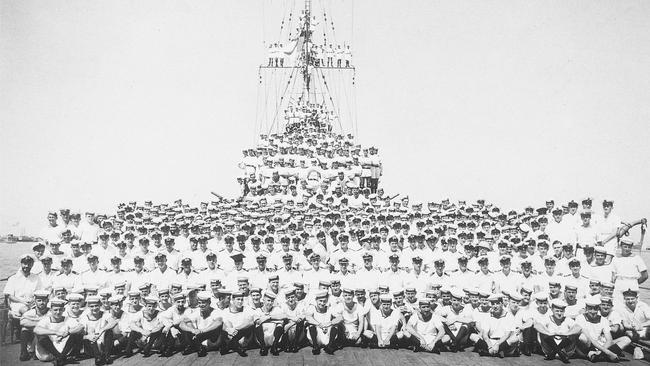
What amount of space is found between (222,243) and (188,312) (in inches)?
102

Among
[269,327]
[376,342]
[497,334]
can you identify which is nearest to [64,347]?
[269,327]

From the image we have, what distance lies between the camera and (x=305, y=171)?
1606cm

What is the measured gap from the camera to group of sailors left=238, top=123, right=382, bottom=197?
48.6 feet

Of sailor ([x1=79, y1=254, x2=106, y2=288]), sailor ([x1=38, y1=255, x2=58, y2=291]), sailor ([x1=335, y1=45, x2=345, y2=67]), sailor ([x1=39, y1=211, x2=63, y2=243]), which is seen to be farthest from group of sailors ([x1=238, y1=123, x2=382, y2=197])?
sailor ([x1=335, y1=45, x2=345, y2=67])

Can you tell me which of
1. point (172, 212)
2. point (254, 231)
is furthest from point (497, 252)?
point (172, 212)

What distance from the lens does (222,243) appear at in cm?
916

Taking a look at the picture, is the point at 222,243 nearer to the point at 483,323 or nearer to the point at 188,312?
the point at 188,312

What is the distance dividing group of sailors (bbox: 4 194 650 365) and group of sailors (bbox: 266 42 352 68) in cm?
1918

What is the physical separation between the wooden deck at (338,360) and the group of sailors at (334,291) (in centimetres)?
15

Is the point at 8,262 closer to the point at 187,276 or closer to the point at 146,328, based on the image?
the point at 187,276

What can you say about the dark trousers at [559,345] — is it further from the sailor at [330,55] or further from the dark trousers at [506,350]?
the sailor at [330,55]

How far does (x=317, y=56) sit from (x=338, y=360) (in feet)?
83.3

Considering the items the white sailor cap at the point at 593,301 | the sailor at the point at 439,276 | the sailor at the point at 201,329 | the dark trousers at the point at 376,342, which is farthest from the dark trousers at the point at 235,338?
the white sailor cap at the point at 593,301

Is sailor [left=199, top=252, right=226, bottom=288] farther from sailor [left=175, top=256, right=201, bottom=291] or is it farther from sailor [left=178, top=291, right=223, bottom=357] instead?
sailor [left=178, top=291, right=223, bottom=357]
